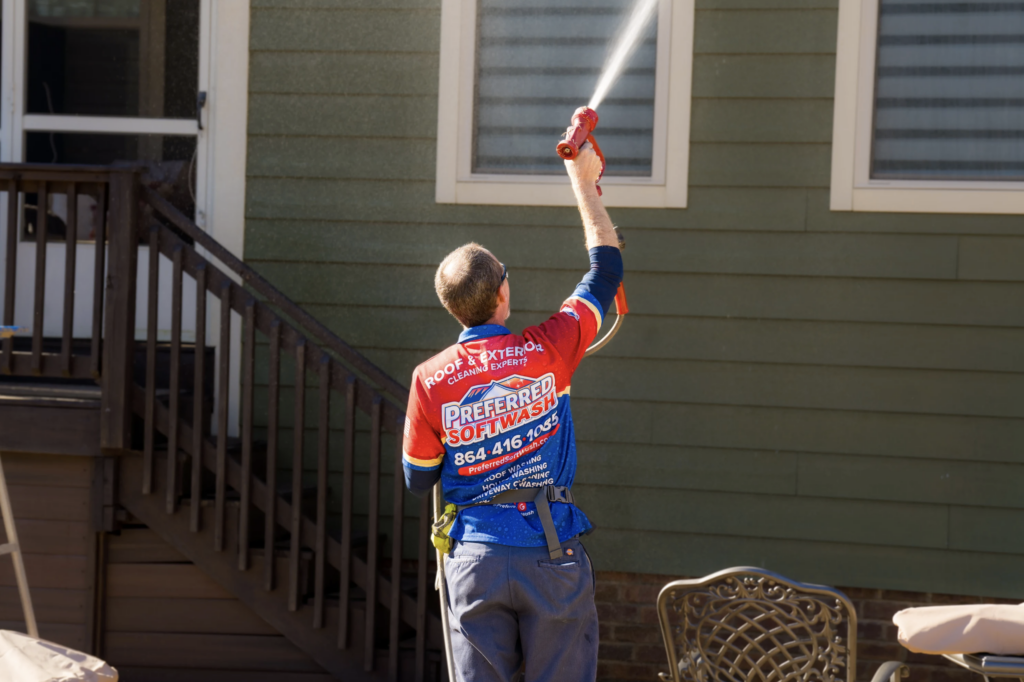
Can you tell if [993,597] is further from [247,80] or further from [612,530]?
[247,80]

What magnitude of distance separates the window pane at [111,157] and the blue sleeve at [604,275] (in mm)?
2907

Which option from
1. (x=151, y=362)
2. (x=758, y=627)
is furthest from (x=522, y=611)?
(x=151, y=362)

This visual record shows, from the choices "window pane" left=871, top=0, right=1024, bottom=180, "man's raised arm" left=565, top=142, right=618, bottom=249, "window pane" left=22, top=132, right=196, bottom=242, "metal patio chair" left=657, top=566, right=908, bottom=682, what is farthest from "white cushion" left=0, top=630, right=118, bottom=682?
"window pane" left=871, top=0, right=1024, bottom=180

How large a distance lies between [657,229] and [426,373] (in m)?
2.23

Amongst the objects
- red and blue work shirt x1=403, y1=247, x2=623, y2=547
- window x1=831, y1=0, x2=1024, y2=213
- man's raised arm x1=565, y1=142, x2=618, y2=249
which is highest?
window x1=831, y1=0, x2=1024, y2=213

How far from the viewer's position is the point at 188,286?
503cm

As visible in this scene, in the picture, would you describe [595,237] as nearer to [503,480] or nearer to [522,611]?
[503,480]

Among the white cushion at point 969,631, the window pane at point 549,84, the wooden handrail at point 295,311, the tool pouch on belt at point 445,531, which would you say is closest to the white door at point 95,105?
the wooden handrail at point 295,311

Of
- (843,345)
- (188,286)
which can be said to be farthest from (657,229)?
(188,286)

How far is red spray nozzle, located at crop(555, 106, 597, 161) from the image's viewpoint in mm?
2717

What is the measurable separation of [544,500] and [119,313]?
2.28 metres

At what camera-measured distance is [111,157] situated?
200 inches

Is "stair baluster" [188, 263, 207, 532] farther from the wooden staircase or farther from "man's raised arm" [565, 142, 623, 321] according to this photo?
"man's raised arm" [565, 142, 623, 321]

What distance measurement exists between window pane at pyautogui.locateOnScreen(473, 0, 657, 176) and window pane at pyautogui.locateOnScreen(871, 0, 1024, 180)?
1.07 metres
